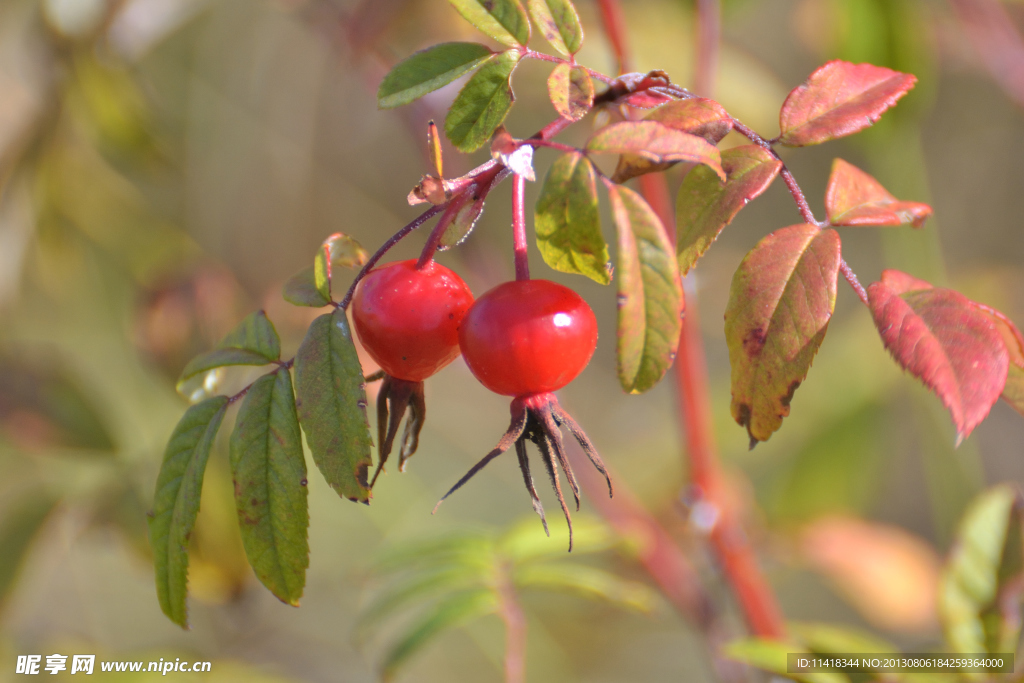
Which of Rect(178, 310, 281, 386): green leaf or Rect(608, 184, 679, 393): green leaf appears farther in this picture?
Rect(178, 310, 281, 386): green leaf

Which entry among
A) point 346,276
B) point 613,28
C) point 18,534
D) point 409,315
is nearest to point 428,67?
point 409,315

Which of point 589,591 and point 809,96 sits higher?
point 809,96

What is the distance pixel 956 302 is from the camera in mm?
339

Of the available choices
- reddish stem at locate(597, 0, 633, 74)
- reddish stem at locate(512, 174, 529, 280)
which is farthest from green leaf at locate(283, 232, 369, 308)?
reddish stem at locate(597, 0, 633, 74)

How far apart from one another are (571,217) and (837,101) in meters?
0.20

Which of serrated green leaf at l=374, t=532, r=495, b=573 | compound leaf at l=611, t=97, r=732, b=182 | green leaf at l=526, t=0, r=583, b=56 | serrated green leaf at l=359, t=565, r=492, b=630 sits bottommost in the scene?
serrated green leaf at l=359, t=565, r=492, b=630

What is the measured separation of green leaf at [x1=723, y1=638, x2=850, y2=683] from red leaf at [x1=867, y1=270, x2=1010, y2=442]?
0.32 metres

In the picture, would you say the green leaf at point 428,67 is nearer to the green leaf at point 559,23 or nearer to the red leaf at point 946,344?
the green leaf at point 559,23

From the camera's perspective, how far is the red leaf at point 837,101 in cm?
38

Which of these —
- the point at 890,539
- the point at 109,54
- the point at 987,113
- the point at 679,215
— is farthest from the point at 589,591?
the point at 987,113

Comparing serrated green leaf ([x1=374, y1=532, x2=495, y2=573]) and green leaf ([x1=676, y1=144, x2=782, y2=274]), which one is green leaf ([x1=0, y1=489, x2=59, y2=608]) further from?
green leaf ([x1=676, y1=144, x2=782, y2=274])

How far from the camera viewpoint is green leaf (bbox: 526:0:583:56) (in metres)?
0.36

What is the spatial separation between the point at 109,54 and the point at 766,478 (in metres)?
1.66

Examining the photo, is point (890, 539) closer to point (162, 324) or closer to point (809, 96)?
point (809, 96)
